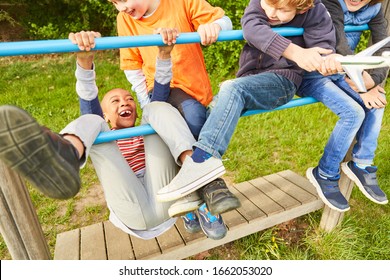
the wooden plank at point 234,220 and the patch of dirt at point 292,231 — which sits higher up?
the wooden plank at point 234,220

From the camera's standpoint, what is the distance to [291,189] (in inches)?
108

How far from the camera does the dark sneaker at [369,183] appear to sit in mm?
1955

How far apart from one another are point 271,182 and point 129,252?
1316 millimetres

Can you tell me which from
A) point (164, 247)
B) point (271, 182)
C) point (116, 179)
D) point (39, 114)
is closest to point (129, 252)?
point (164, 247)

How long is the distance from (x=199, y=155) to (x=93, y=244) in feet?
3.72

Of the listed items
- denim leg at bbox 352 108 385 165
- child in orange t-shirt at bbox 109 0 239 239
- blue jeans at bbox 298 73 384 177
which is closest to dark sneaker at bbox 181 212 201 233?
child in orange t-shirt at bbox 109 0 239 239

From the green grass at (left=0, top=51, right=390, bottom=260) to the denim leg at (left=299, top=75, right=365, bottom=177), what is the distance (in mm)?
583

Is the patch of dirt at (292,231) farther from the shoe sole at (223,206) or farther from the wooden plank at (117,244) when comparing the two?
the shoe sole at (223,206)

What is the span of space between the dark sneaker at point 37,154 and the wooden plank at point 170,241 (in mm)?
1057

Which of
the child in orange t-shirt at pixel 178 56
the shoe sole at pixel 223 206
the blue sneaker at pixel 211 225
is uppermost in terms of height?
the child in orange t-shirt at pixel 178 56

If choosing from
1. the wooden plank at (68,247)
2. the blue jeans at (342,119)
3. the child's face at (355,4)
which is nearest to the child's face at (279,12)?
the blue jeans at (342,119)

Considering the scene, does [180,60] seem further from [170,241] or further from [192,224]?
[170,241]

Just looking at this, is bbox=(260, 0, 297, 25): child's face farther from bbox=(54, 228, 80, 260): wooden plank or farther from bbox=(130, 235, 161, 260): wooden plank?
bbox=(54, 228, 80, 260): wooden plank
